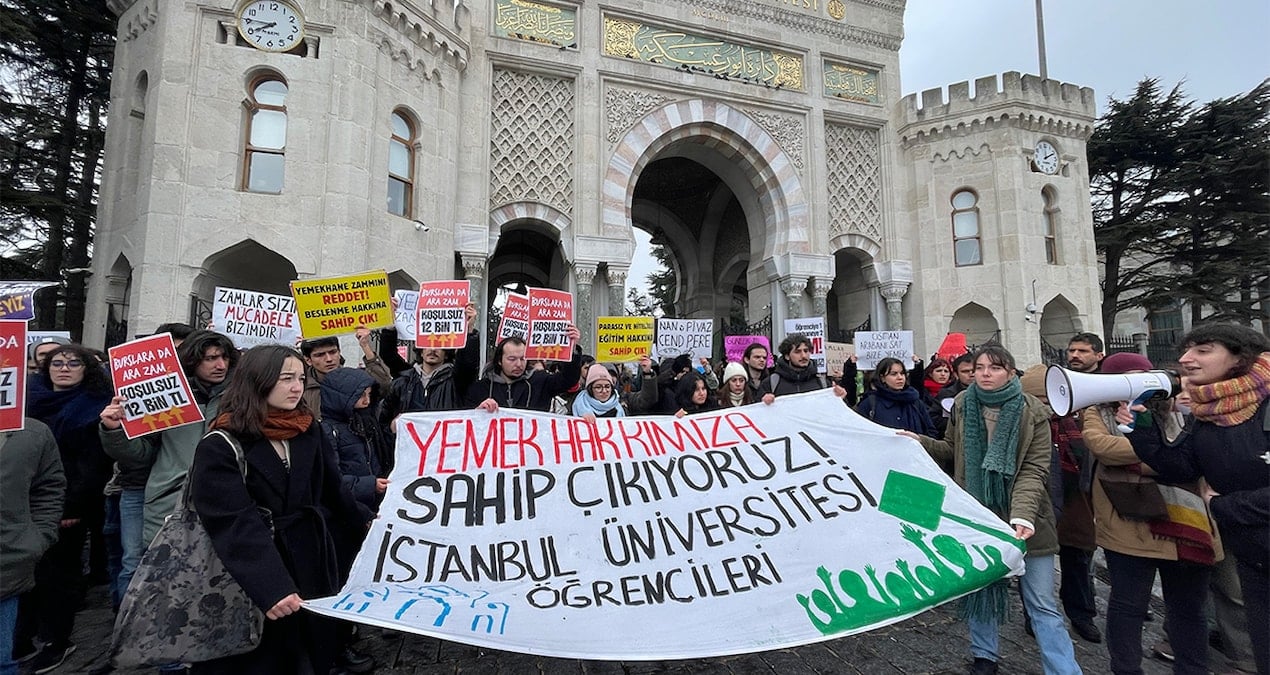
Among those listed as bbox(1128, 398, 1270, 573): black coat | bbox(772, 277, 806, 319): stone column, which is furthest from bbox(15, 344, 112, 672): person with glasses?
bbox(772, 277, 806, 319): stone column

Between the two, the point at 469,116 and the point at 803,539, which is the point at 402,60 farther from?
the point at 803,539

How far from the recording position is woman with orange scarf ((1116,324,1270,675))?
243cm

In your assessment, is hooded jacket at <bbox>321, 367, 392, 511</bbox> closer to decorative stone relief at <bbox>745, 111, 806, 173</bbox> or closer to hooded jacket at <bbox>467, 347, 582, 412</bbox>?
hooded jacket at <bbox>467, 347, 582, 412</bbox>

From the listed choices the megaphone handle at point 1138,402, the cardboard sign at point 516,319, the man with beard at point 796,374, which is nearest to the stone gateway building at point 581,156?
the cardboard sign at point 516,319

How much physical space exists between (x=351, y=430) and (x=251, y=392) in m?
1.53

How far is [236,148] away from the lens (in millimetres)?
9117

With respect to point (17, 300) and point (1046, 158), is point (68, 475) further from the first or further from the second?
point (1046, 158)

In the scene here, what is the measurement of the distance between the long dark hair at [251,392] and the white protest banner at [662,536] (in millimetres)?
817

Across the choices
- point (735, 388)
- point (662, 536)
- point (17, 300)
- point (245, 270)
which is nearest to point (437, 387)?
point (662, 536)

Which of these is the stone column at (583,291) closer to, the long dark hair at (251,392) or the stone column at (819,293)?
the stone column at (819,293)

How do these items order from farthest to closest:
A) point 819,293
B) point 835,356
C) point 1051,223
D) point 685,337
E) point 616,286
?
point 1051,223, point 819,293, point 616,286, point 835,356, point 685,337

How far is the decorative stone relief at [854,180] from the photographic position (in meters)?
14.6

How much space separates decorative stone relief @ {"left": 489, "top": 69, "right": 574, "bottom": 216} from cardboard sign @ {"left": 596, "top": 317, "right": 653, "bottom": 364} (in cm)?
636

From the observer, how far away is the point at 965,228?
1487 cm
